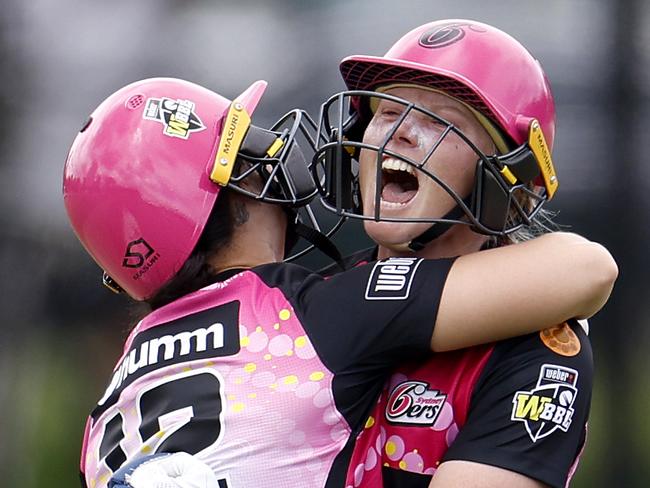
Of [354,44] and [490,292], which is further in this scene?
[354,44]

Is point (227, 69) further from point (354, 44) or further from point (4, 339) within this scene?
point (4, 339)

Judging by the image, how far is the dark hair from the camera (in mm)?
2150

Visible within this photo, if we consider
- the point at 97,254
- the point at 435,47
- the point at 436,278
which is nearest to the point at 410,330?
the point at 436,278

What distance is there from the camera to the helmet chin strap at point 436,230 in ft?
6.75

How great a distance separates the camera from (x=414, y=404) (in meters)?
1.99

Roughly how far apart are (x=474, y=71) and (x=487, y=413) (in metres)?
0.63

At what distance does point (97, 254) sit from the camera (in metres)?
2.23

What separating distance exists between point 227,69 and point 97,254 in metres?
2.28

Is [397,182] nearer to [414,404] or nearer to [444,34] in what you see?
[444,34]

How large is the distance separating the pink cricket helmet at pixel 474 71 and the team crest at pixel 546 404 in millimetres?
454

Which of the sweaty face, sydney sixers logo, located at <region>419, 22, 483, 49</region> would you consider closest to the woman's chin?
the sweaty face

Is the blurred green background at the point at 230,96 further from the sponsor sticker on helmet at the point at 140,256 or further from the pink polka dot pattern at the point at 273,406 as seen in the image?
the pink polka dot pattern at the point at 273,406

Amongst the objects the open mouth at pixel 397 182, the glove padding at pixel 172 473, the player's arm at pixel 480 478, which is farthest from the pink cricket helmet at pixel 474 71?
the glove padding at pixel 172 473

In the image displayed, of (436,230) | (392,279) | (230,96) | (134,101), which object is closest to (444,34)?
(436,230)
